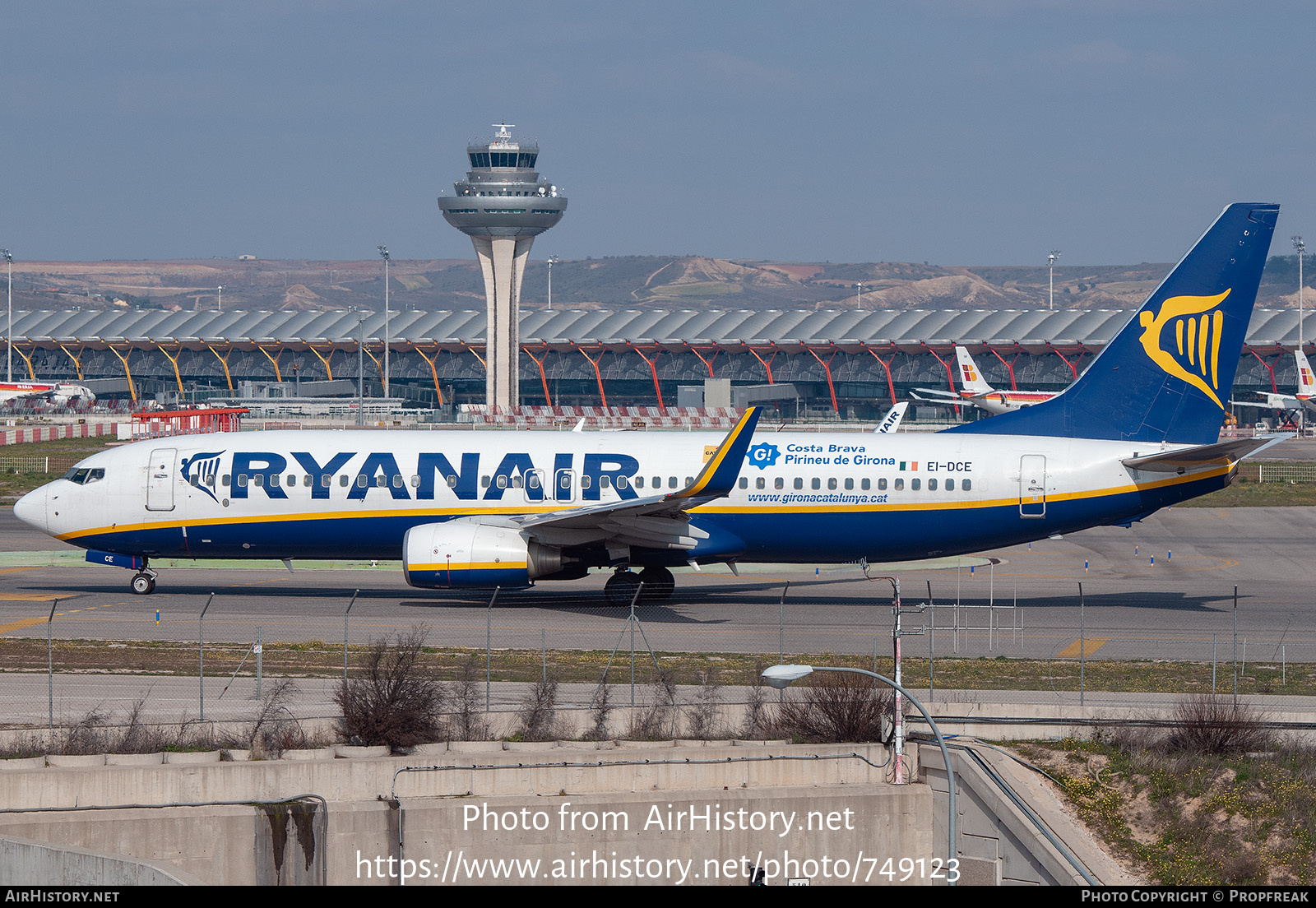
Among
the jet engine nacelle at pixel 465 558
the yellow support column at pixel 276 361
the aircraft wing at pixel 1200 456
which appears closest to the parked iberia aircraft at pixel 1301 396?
the aircraft wing at pixel 1200 456

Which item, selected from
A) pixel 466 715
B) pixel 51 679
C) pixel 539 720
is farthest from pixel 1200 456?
pixel 51 679

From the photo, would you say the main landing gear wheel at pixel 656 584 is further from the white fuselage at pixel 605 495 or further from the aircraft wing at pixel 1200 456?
the aircraft wing at pixel 1200 456

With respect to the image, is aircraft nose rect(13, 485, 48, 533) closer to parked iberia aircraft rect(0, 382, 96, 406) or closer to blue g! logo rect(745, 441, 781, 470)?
blue g! logo rect(745, 441, 781, 470)

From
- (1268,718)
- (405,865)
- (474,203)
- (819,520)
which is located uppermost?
(474,203)

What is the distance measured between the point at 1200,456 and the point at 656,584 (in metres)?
14.1

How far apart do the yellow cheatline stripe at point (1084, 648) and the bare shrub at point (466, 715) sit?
43.2 feet

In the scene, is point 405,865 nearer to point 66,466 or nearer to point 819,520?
point 819,520

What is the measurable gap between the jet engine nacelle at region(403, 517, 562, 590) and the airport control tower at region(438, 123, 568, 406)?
9891 cm

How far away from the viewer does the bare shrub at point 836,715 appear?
78.0 feet

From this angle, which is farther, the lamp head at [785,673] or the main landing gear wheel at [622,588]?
the main landing gear wheel at [622,588]

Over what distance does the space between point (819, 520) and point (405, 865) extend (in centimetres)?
1770

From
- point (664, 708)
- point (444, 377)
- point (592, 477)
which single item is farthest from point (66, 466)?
point (444, 377)

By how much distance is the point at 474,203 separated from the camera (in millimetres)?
136500

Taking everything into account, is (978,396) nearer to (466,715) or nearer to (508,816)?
(466,715)
